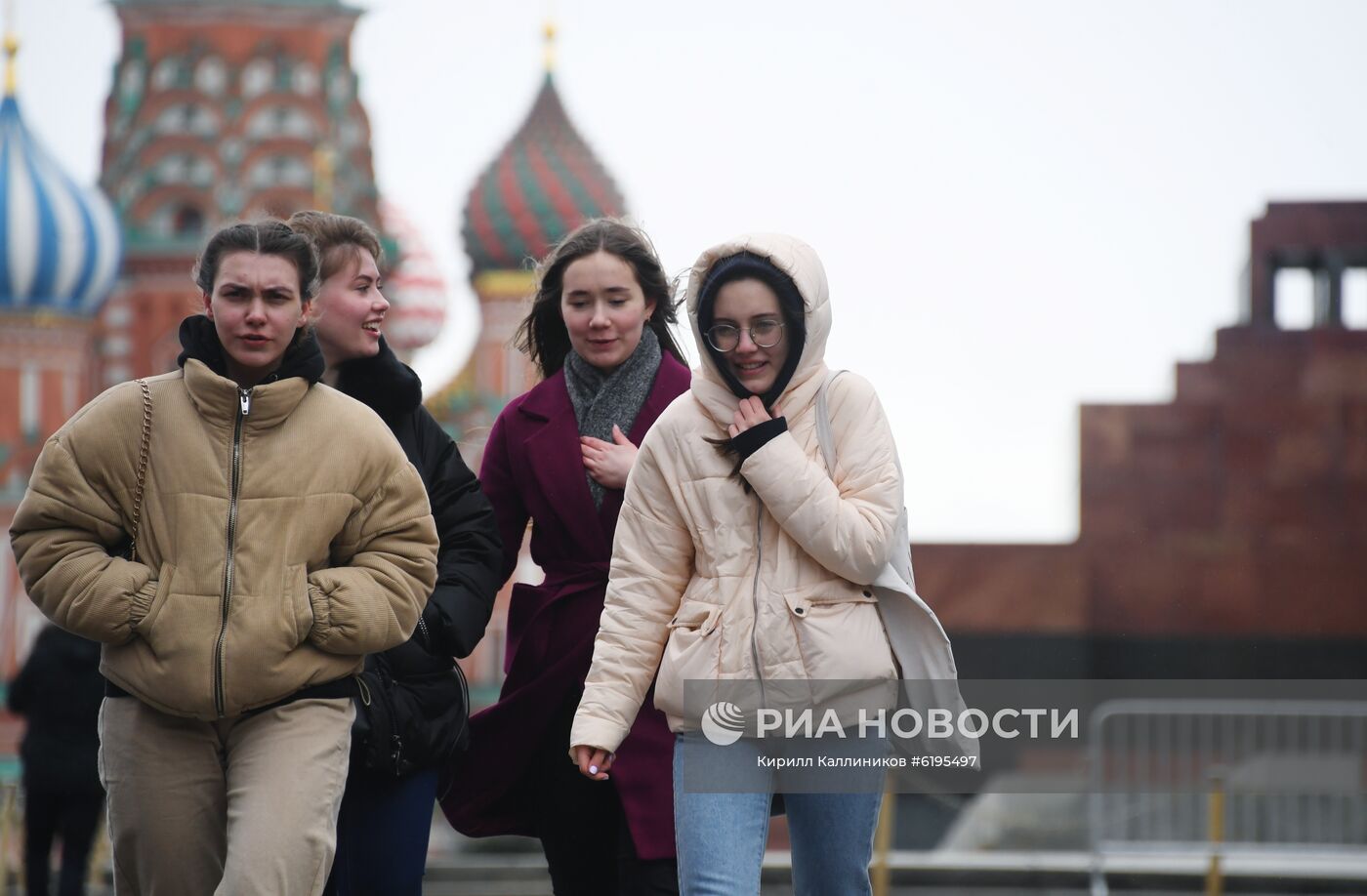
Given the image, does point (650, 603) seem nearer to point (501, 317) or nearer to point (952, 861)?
point (952, 861)

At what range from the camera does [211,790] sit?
13.5ft

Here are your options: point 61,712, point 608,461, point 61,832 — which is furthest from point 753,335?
point 61,832

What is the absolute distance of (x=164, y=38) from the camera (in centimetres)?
2856

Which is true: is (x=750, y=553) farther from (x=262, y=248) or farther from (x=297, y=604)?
(x=262, y=248)

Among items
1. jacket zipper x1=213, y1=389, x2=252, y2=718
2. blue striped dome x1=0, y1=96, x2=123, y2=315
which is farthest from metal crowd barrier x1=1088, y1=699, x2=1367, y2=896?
blue striped dome x1=0, y1=96, x2=123, y2=315

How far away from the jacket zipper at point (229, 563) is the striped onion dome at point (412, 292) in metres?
26.2

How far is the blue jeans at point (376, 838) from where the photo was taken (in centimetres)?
464

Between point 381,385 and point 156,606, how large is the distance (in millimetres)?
900

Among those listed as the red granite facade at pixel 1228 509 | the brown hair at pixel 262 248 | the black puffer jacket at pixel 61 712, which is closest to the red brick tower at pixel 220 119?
the red granite facade at pixel 1228 509

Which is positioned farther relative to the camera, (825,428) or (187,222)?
(187,222)

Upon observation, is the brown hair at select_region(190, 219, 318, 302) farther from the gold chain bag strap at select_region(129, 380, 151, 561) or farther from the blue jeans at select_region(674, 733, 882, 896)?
the blue jeans at select_region(674, 733, 882, 896)

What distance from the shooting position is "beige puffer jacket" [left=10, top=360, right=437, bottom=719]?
13.3 ft

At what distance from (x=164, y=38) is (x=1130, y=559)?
48.5 feet

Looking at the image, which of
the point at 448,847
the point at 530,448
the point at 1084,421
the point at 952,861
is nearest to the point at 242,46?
the point at 448,847
